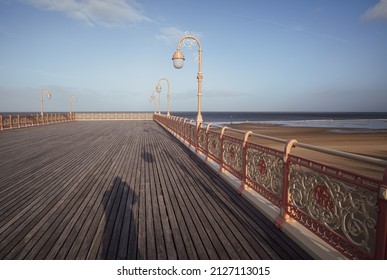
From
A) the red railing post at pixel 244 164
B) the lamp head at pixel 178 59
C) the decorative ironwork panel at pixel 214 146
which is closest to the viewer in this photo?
the red railing post at pixel 244 164

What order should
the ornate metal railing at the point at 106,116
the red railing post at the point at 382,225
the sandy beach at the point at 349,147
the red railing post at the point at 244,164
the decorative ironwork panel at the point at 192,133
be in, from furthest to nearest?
the ornate metal railing at the point at 106,116
the sandy beach at the point at 349,147
the decorative ironwork panel at the point at 192,133
the red railing post at the point at 244,164
the red railing post at the point at 382,225

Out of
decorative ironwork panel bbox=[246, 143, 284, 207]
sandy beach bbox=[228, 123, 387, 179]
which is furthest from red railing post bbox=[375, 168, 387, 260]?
sandy beach bbox=[228, 123, 387, 179]

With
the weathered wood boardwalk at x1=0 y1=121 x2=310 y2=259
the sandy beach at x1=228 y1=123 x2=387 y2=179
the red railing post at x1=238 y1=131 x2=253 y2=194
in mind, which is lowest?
the sandy beach at x1=228 y1=123 x2=387 y2=179

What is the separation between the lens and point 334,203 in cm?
308

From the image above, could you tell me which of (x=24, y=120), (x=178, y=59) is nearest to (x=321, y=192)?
(x=178, y=59)

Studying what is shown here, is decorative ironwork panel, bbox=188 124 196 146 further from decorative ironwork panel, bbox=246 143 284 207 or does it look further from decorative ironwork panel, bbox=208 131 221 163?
decorative ironwork panel, bbox=246 143 284 207

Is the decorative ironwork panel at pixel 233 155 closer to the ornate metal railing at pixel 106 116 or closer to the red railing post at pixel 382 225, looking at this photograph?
the red railing post at pixel 382 225

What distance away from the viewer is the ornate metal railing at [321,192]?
101 inches

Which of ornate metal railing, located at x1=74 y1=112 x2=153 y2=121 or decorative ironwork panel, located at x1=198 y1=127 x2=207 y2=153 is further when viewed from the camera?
ornate metal railing, located at x1=74 y1=112 x2=153 y2=121

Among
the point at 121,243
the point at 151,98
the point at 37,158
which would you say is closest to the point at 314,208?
the point at 121,243

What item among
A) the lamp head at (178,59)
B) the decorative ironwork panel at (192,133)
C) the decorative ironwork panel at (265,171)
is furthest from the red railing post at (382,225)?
the decorative ironwork panel at (192,133)

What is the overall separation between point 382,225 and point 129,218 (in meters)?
3.58

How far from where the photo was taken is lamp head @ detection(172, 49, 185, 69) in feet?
34.5
